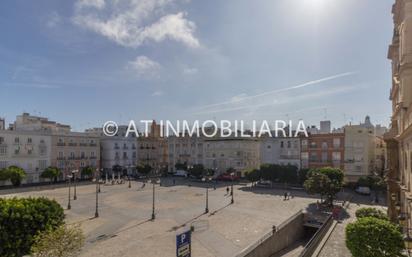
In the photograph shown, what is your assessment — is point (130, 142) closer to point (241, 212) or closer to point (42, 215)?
point (241, 212)

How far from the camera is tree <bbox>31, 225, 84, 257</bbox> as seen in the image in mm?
14547

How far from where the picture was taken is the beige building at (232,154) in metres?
69.3

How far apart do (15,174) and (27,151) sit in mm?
7829

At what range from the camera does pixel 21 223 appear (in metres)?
18.1

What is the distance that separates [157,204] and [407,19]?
109ft

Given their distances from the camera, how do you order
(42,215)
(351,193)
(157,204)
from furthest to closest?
(351,193) < (157,204) < (42,215)

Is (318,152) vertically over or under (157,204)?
over

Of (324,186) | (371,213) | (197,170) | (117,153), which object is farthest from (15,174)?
(371,213)

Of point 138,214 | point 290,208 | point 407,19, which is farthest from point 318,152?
point 407,19

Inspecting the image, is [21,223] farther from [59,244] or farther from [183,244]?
[183,244]

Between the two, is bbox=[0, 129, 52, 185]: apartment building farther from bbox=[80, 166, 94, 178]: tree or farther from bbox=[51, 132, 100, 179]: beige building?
bbox=[80, 166, 94, 178]: tree

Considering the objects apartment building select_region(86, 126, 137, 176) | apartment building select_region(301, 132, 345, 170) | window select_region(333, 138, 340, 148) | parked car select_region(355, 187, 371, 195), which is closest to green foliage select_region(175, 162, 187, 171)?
apartment building select_region(86, 126, 137, 176)

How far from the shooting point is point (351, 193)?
47656 millimetres

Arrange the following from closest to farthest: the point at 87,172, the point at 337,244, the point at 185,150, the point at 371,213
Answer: the point at 337,244 < the point at 371,213 < the point at 87,172 < the point at 185,150
